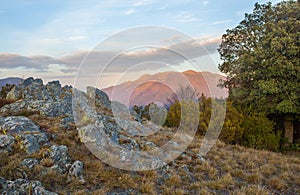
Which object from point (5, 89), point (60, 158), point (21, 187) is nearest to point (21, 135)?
point (60, 158)

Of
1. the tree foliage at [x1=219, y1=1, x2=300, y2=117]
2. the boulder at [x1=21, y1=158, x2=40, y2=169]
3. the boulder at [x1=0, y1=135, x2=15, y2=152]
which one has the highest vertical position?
the tree foliage at [x1=219, y1=1, x2=300, y2=117]

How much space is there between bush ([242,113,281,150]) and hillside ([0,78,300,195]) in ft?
11.1

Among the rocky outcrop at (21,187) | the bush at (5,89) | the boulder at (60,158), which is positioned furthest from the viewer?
the bush at (5,89)

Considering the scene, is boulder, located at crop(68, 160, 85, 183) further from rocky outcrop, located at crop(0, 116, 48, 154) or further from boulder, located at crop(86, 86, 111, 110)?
boulder, located at crop(86, 86, 111, 110)

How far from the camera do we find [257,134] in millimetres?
16375

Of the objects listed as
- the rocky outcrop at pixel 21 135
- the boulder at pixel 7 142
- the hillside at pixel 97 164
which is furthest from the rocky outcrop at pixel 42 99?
the boulder at pixel 7 142

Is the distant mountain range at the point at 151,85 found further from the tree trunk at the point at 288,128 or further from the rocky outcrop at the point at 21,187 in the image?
the tree trunk at the point at 288,128

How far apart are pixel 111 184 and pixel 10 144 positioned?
341cm

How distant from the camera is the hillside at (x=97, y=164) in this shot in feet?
21.8

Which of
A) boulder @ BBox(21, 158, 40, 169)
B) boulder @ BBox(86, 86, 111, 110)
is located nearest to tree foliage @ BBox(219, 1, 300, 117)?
boulder @ BBox(86, 86, 111, 110)

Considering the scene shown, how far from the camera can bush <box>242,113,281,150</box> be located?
1592 cm

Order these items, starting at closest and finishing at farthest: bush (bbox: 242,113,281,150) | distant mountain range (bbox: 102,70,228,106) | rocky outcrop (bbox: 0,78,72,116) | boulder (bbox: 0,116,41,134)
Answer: boulder (bbox: 0,116,41,134) → distant mountain range (bbox: 102,70,228,106) → rocky outcrop (bbox: 0,78,72,116) → bush (bbox: 242,113,281,150)

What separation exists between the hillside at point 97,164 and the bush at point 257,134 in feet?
11.1

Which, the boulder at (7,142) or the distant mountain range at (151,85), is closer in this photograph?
the boulder at (7,142)
